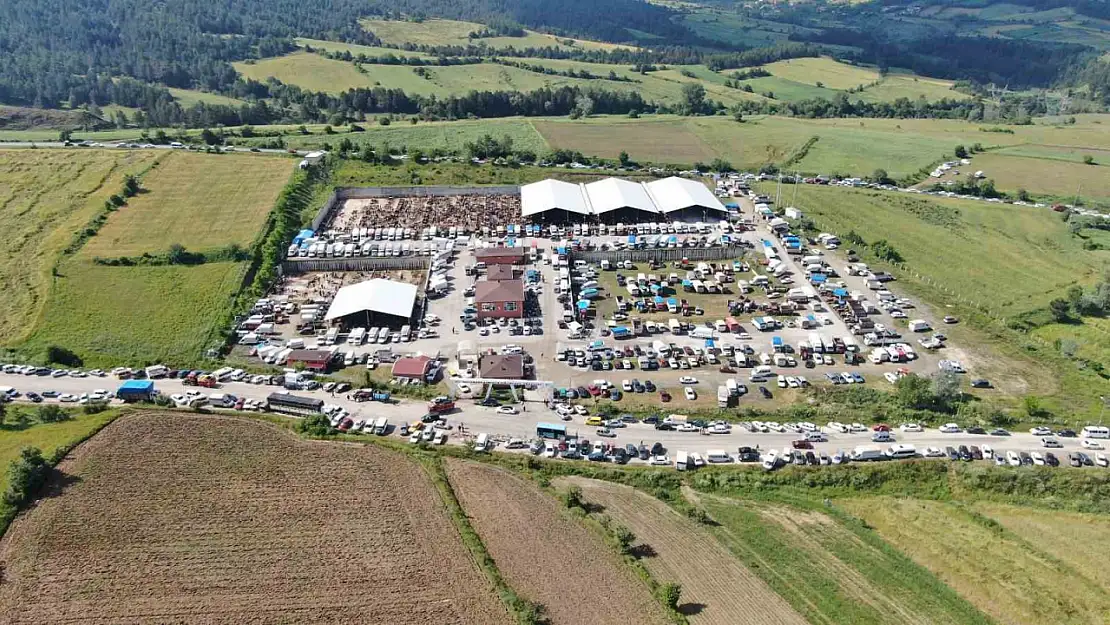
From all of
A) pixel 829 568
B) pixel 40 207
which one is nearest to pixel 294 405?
pixel 829 568

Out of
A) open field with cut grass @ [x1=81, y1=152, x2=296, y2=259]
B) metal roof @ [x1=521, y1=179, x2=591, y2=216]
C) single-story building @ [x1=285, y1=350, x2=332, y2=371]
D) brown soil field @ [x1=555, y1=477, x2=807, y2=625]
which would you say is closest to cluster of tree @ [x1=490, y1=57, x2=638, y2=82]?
metal roof @ [x1=521, y1=179, x2=591, y2=216]

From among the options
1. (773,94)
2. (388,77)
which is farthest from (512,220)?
(773,94)

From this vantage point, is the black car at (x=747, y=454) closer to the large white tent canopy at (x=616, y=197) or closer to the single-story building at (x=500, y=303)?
the single-story building at (x=500, y=303)

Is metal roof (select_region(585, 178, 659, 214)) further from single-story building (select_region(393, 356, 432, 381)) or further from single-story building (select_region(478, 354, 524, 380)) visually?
single-story building (select_region(393, 356, 432, 381))

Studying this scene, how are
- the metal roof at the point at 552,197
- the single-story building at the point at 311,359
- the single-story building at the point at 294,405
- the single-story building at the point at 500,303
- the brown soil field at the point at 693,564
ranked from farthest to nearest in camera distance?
1. the metal roof at the point at 552,197
2. the single-story building at the point at 500,303
3. the single-story building at the point at 311,359
4. the single-story building at the point at 294,405
5. the brown soil field at the point at 693,564

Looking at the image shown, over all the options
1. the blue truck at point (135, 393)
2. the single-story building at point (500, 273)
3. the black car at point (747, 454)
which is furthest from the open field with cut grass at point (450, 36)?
the black car at point (747, 454)

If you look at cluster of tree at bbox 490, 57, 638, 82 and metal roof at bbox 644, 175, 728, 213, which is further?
cluster of tree at bbox 490, 57, 638, 82
